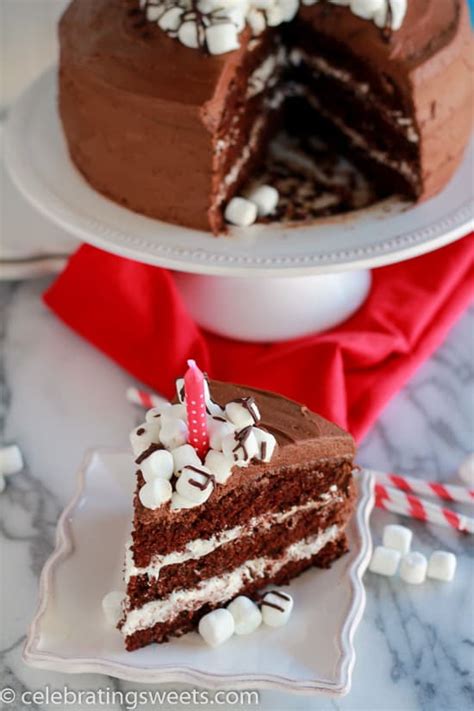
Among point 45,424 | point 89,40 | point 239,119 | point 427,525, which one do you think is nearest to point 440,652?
point 427,525

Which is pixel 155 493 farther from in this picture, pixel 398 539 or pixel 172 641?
pixel 398 539

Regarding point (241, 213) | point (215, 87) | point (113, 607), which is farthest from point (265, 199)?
point (113, 607)

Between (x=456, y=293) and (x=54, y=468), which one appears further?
(x=456, y=293)

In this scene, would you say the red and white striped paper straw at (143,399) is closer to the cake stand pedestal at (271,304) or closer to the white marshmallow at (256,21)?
the cake stand pedestal at (271,304)

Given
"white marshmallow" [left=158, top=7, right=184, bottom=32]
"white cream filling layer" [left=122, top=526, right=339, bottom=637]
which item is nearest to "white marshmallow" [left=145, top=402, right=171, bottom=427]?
"white cream filling layer" [left=122, top=526, right=339, bottom=637]

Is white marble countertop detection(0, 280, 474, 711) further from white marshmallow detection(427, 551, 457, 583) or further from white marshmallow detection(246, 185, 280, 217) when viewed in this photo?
white marshmallow detection(246, 185, 280, 217)

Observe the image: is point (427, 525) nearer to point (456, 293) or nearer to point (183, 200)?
point (456, 293)
